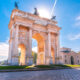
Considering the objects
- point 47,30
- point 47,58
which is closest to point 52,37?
point 47,30

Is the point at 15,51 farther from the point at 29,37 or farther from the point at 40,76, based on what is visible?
A: the point at 40,76

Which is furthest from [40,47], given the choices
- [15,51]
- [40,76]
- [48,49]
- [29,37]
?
[40,76]

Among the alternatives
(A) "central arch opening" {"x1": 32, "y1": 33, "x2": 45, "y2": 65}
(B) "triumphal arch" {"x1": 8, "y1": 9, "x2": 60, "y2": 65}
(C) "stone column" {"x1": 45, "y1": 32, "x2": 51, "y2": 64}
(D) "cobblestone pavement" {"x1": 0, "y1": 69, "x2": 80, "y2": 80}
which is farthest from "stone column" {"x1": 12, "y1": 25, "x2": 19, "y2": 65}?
(D) "cobblestone pavement" {"x1": 0, "y1": 69, "x2": 80, "y2": 80}

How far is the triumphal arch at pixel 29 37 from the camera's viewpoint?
2445 centimetres

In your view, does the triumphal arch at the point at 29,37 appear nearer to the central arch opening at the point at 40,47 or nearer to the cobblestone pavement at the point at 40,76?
the central arch opening at the point at 40,47

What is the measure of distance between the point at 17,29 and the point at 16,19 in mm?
2699

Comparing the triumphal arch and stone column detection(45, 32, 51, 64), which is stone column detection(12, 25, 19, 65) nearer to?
the triumphal arch

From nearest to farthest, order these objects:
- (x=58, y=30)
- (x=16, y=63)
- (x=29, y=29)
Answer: (x=16, y=63)
(x=29, y=29)
(x=58, y=30)

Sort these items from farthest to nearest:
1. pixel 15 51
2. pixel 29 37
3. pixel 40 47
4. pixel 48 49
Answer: pixel 40 47 → pixel 48 49 → pixel 29 37 → pixel 15 51

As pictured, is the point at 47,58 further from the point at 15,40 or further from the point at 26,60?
the point at 15,40

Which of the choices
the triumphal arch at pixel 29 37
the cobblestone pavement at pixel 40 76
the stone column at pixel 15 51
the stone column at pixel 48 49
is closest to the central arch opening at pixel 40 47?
the triumphal arch at pixel 29 37

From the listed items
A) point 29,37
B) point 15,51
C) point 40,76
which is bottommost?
point 40,76

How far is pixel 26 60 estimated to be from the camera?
2430 centimetres

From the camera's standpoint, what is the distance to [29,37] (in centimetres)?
2652
